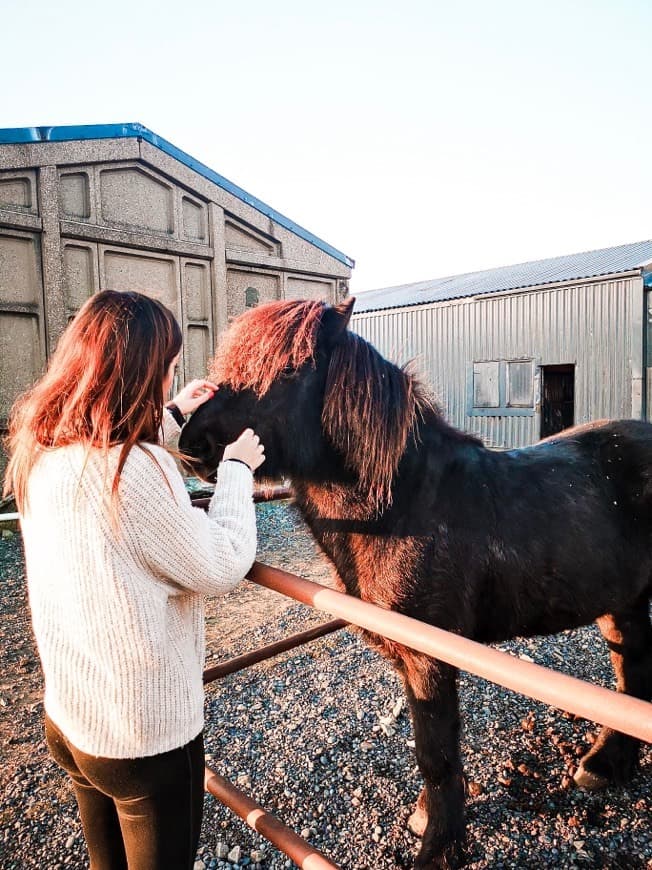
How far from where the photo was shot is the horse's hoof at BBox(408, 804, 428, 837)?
7.21ft

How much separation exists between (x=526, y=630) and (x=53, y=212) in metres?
7.61

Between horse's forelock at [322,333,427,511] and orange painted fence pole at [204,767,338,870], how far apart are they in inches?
40.1

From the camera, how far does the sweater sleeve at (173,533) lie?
1.09 m

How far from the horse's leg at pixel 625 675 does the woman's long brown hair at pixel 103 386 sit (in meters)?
2.59

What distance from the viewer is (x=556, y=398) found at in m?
15.7

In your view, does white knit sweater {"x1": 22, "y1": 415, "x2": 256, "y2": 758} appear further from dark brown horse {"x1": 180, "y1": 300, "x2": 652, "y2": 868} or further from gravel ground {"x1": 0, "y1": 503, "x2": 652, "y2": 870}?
gravel ground {"x1": 0, "y1": 503, "x2": 652, "y2": 870}

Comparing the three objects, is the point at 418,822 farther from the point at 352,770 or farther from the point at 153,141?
the point at 153,141

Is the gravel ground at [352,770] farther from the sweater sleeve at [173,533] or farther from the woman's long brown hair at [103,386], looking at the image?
the woman's long brown hair at [103,386]

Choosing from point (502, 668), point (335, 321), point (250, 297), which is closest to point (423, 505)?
point (335, 321)

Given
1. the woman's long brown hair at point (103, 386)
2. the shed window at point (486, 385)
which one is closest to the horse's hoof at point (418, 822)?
the woman's long brown hair at point (103, 386)

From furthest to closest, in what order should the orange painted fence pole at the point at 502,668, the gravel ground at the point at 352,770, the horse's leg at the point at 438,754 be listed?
the gravel ground at the point at 352,770 < the horse's leg at the point at 438,754 < the orange painted fence pole at the point at 502,668

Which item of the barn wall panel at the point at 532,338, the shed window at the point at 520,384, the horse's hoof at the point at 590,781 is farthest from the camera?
the shed window at the point at 520,384

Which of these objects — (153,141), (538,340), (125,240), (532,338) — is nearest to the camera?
(125,240)

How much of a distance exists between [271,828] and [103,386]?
1.41 m
